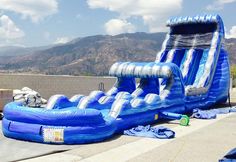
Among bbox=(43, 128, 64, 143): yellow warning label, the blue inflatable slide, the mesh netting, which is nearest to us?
bbox=(43, 128, 64, 143): yellow warning label

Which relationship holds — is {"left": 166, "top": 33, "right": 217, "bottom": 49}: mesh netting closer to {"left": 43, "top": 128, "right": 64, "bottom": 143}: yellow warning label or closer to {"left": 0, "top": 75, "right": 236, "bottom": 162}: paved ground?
{"left": 0, "top": 75, "right": 236, "bottom": 162}: paved ground

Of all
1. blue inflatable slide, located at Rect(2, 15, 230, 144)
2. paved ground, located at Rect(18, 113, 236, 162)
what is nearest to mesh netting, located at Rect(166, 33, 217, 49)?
blue inflatable slide, located at Rect(2, 15, 230, 144)

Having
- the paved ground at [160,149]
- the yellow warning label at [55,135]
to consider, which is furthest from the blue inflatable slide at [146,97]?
the paved ground at [160,149]

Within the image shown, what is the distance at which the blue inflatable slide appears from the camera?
7914 millimetres

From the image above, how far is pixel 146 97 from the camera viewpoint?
1095cm

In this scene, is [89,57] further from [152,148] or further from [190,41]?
[152,148]

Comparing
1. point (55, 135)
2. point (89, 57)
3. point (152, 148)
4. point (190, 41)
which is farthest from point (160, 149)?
point (89, 57)

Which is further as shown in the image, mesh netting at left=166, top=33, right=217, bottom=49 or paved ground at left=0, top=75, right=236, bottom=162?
mesh netting at left=166, top=33, right=217, bottom=49

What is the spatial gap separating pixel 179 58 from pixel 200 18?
72.8 inches

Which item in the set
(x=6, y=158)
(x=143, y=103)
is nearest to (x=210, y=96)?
(x=143, y=103)

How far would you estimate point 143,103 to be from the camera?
10227 millimetres

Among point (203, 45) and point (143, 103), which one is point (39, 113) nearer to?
point (143, 103)

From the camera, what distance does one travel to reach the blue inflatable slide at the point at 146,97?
7914 millimetres

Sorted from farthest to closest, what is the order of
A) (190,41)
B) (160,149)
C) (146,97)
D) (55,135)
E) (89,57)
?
1. (89,57)
2. (190,41)
3. (146,97)
4. (55,135)
5. (160,149)
